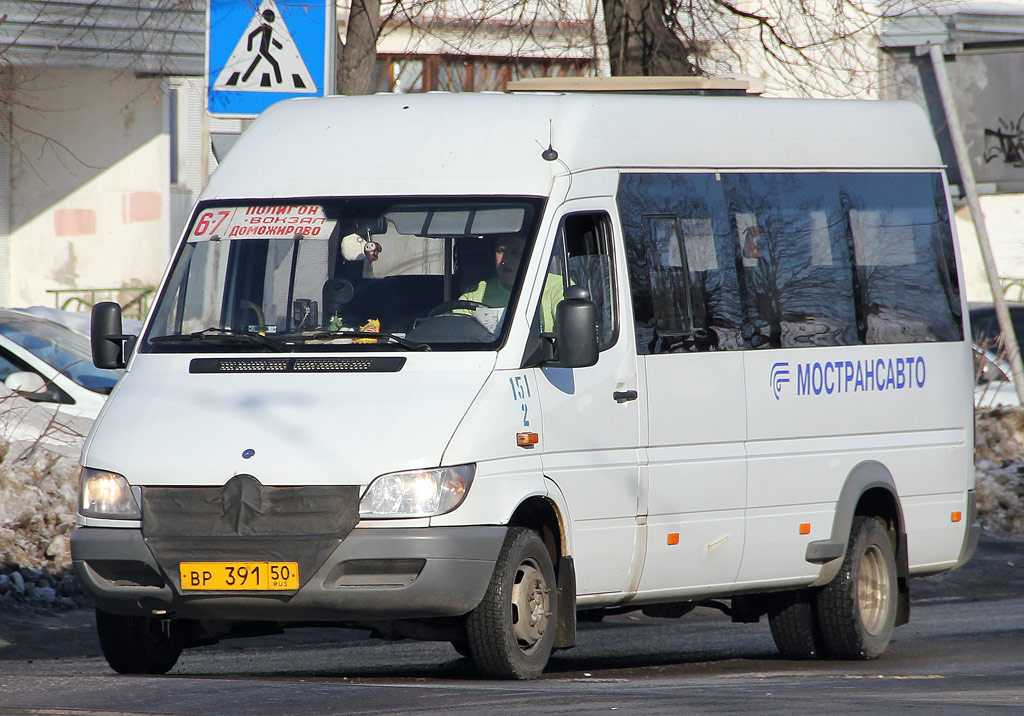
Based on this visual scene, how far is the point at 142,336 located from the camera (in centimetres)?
839

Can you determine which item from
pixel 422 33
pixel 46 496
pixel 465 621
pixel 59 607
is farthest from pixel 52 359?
pixel 465 621

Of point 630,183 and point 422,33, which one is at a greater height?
point 422,33

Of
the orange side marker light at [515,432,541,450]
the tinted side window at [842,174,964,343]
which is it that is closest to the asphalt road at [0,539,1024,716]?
the orange side marker light at [515,432,541,450]

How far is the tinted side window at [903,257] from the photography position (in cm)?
1018

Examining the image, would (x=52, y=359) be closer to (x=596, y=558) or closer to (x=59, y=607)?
(x=59, y=607)

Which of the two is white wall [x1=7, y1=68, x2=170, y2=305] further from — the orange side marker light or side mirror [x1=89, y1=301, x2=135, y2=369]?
the orange side marker light

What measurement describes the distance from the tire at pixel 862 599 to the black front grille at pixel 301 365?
3.27 m

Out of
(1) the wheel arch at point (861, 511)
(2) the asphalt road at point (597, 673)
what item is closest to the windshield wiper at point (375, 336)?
(2) the asphalt road at point (597, 673)

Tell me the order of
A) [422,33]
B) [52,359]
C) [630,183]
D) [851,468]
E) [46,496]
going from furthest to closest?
[422,33] → [52,359] → [46,496] → [851,468] → [630,183]

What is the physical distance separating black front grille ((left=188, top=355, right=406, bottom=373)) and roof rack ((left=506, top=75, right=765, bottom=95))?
2542 mm

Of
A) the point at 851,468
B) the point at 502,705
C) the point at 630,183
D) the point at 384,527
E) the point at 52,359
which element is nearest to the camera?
the point at 502,705

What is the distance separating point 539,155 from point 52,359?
7501 millimetres

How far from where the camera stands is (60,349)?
15109mm

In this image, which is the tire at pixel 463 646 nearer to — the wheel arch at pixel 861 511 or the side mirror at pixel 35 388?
the wheel arch at pixel 861 511
